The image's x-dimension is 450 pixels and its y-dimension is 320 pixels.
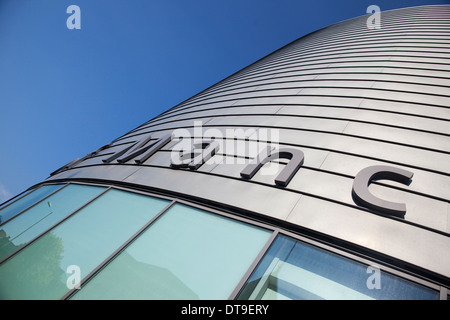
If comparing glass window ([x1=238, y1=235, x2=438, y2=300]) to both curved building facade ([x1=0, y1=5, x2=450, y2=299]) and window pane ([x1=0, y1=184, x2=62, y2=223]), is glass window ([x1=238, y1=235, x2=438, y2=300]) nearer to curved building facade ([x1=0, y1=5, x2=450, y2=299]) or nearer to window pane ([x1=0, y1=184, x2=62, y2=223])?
curved building facade ([x1=0, y1=5, x2=450, y2=299])

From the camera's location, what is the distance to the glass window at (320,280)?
3.42m

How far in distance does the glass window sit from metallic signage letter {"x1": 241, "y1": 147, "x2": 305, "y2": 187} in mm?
1654

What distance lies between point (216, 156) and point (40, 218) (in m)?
4.84

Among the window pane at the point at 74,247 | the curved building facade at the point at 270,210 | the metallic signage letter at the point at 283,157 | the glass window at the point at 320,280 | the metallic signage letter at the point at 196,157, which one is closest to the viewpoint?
the glass window at the point at 320,280

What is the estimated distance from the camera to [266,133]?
25.9 feet

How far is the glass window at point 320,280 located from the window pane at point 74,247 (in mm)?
2743

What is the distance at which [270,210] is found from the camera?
16.0ft

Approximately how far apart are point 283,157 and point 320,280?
10.9 ft
